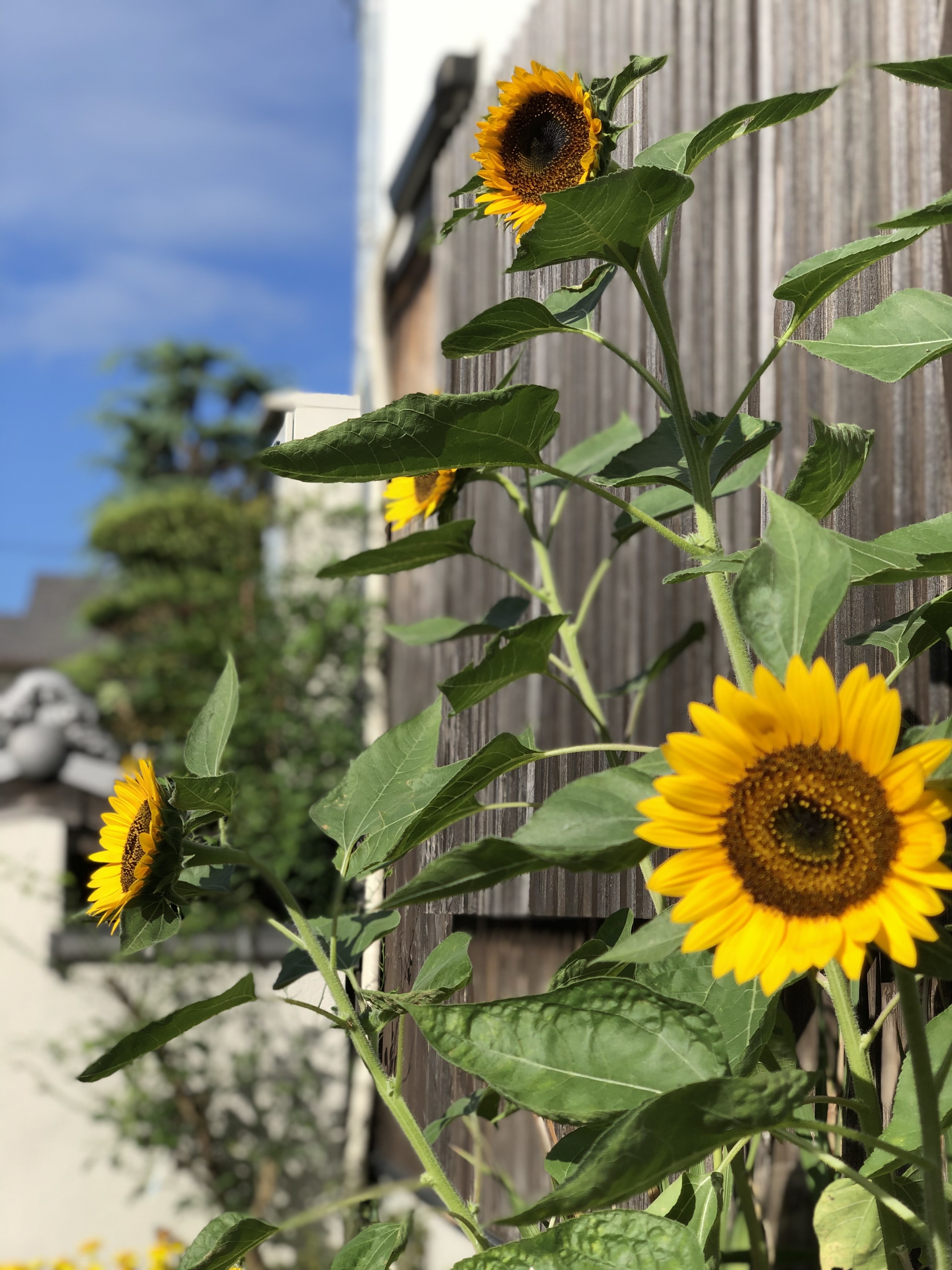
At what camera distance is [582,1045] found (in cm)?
51

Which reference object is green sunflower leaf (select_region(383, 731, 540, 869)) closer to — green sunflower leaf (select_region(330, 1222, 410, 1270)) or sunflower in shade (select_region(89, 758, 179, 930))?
sunflower in shade (select_region(89, 758, 179, 930))

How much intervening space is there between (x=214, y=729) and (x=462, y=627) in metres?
0.42

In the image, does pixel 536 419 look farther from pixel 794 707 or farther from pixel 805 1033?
pixel 805 1033

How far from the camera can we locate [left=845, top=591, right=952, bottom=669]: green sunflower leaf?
589 mm

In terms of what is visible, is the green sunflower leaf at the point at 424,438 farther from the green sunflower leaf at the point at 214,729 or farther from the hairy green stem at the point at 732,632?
the green sunflower leaf at the point at 214,729

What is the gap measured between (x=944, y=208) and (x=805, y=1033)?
1067mm

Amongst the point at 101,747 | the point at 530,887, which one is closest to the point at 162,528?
the point at 101,747

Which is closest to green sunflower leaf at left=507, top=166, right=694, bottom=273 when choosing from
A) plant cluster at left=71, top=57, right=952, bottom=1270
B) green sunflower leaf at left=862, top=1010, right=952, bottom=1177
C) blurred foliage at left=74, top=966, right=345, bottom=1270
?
plant cluster at left=71, top=57, right=952, bottom=1270

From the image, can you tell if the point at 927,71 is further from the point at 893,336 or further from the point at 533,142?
the point at 533,142

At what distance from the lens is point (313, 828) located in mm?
3842

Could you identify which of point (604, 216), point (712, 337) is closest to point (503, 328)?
point (604, 216)

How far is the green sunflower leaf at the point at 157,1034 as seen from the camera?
2.09 ft

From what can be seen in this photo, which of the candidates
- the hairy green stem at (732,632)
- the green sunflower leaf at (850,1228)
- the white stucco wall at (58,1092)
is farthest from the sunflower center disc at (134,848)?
the white stucco wall at (58,1092)

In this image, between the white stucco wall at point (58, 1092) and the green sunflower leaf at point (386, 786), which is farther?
the white stucco wall at point (58, 1092)
